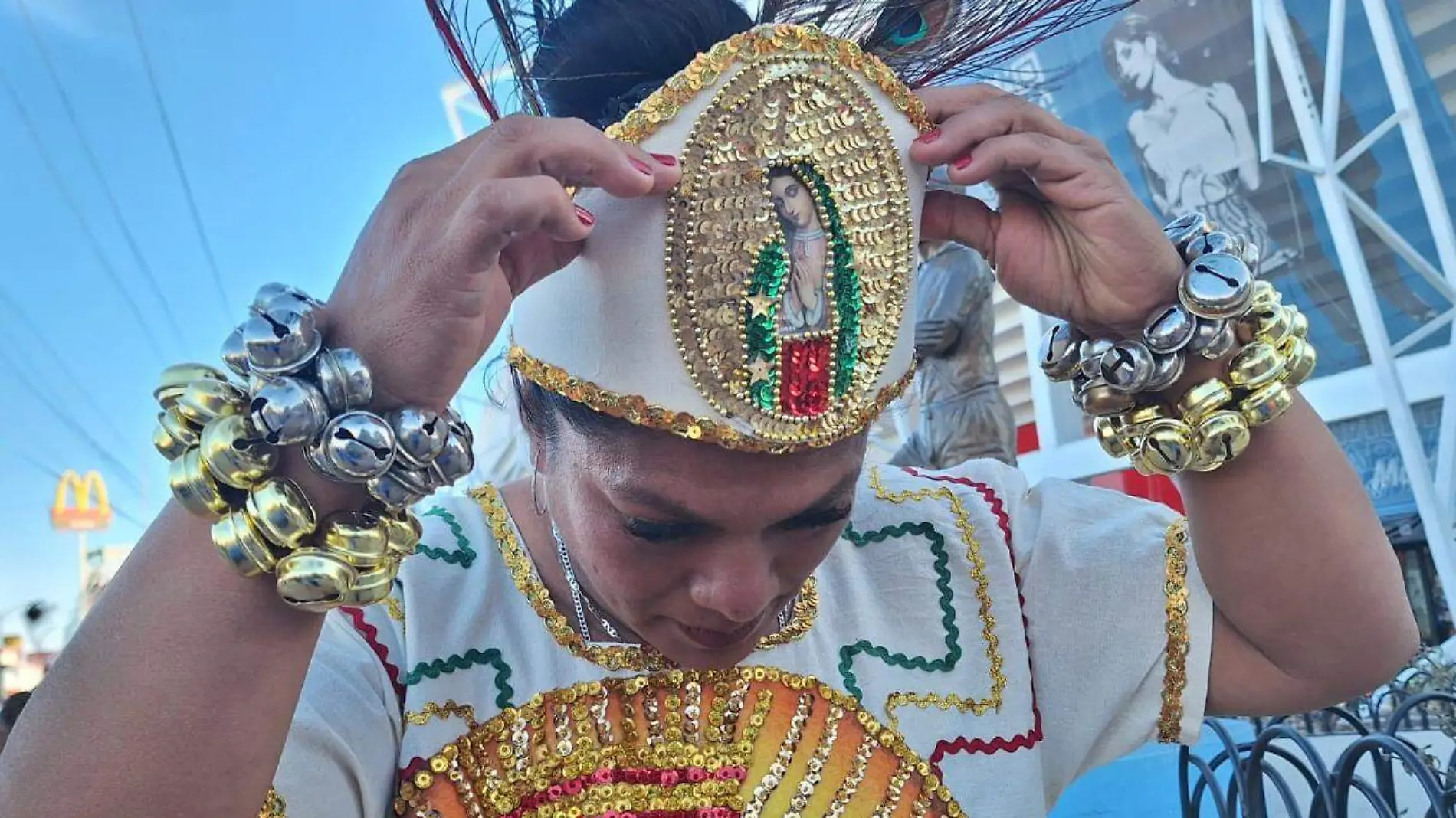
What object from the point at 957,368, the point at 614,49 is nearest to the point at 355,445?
the point at 614,49

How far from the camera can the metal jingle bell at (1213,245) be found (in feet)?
3.89

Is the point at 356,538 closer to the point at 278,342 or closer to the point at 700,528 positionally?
the point at 278,342

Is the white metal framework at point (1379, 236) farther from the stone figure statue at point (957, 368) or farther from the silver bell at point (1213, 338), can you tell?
the silver bell at point (1213, 338)

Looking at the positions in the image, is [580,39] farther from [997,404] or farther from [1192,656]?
[997,404]

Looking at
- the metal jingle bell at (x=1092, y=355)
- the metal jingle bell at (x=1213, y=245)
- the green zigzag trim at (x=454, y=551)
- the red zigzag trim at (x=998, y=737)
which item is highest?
the metal jingle bell at (x=1213, y=245)

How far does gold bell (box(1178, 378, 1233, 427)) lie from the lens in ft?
3.80

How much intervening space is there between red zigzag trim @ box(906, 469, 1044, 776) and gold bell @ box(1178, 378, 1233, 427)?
12.7 inches

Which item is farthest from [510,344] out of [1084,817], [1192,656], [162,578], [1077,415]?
[1077,415]

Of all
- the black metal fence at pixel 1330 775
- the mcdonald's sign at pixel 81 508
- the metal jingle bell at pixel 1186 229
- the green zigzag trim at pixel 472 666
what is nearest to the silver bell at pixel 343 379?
the green zigzag trim at pixel 472 666

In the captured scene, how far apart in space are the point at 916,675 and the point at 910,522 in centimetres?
21

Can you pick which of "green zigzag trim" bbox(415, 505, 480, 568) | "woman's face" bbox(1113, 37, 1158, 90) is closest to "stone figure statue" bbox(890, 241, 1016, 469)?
"green zigzag trim" bbox(415, 505, 480, 568)

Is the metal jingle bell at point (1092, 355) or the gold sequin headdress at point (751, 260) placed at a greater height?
the gold sequin headdress at point (751, 260)

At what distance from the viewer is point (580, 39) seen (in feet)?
3.99

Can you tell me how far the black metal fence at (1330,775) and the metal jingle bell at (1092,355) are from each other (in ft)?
3.52
